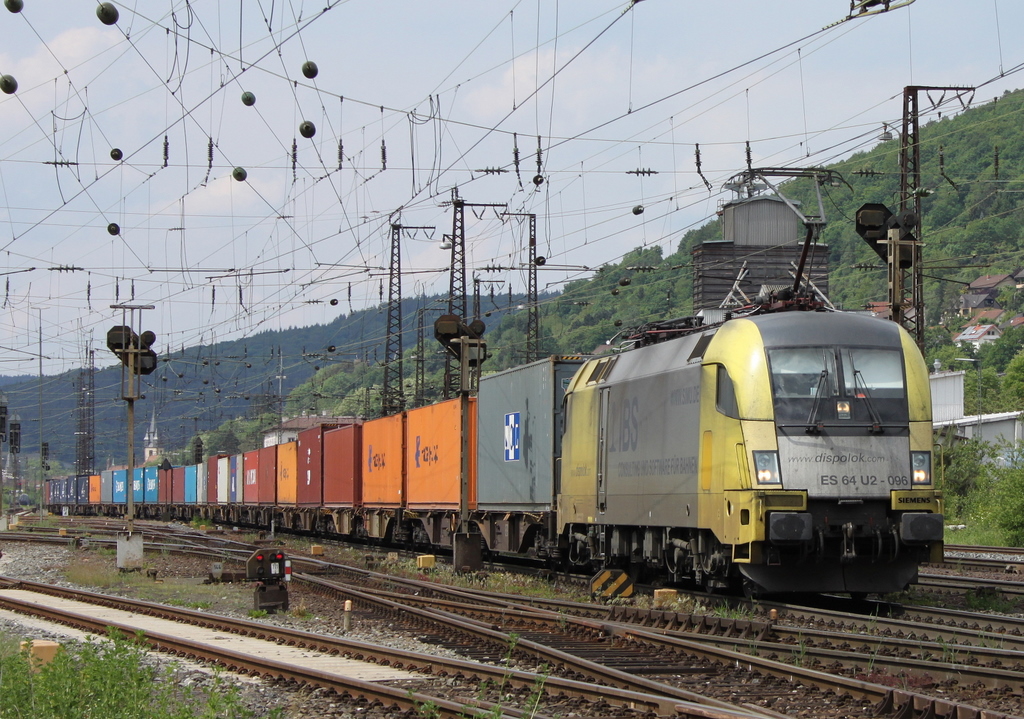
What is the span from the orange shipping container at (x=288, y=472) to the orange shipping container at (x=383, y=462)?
9.43 meters

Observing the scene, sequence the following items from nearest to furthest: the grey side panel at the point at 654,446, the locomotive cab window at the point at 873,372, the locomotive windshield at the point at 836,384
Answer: the locomotive windshield at the point at 836,384 < the locomotive cab window at the point at 873,372 < the grey side panel at the point at 654,446

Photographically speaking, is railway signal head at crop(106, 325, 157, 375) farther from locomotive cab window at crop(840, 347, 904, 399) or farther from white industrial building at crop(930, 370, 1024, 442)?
white industrial building at crop(930, 370, 1024, 442)

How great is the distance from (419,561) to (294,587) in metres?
3.08

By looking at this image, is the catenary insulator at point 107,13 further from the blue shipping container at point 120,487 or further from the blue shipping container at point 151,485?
the blue shipping container at point 120,487

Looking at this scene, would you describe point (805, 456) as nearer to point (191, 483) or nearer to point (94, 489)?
point (191, 483)

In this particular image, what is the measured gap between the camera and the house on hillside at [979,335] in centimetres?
14438

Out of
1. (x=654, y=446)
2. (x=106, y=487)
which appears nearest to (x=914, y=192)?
(x=654, y=446)

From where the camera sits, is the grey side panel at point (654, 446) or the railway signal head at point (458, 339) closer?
the grey side panel at point (654, 446)

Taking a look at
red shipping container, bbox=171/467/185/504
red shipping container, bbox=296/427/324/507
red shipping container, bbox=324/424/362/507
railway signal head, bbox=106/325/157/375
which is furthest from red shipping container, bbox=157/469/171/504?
railway signal head, bbox=106/325/157/375

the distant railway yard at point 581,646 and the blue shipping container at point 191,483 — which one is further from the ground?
the blue shipping container at point 191,483

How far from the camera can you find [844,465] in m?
13.3

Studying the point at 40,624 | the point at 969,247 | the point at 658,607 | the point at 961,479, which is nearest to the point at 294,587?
the point at 40,624

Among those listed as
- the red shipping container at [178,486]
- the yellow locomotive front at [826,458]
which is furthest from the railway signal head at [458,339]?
the red shipping container at [178,486]

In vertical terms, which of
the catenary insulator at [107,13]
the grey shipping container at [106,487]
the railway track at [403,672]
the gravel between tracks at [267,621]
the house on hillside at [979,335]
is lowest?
the gravel between tracks at [267,621]
